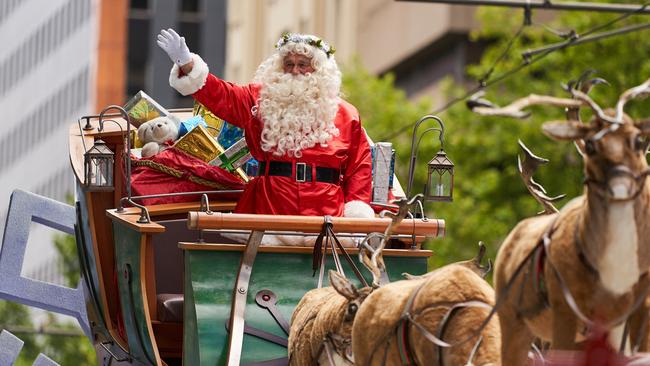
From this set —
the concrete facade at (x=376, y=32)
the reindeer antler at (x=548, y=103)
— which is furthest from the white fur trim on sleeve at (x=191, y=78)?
the concrete facade at (x=376, y=32)

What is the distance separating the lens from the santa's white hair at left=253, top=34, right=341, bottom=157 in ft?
32.3

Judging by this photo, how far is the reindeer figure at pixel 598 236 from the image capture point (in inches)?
231

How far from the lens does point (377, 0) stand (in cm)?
4878

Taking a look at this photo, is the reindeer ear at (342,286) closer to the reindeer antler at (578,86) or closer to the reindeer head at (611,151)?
the reindeer antler at (578,86)

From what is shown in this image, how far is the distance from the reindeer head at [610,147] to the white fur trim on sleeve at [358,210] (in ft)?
12.4

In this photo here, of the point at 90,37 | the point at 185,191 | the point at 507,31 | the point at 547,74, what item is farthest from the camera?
the point at 90,37

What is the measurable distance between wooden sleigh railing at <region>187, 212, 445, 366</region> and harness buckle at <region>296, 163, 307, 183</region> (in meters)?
0.87

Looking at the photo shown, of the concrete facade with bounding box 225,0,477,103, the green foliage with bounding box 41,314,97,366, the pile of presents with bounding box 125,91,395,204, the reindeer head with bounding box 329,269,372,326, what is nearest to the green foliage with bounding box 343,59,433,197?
the concrete facade with bounding box 225,0,477,103

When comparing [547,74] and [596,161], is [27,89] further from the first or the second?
[596,161]

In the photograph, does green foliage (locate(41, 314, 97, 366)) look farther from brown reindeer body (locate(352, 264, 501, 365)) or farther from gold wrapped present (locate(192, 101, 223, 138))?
brown reindeer body (locate(352, 264, 501, 365))

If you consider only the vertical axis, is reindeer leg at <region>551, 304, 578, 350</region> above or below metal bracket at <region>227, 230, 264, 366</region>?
above

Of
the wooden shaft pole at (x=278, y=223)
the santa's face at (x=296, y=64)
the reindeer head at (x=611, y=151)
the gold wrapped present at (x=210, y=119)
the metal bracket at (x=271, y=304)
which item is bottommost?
the metal bracket at (x=271, y=304)

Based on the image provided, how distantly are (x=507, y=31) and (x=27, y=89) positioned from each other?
Answer: 5048 centimetres

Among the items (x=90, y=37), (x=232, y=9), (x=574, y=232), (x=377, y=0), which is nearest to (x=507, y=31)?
(x=377, y=0)
